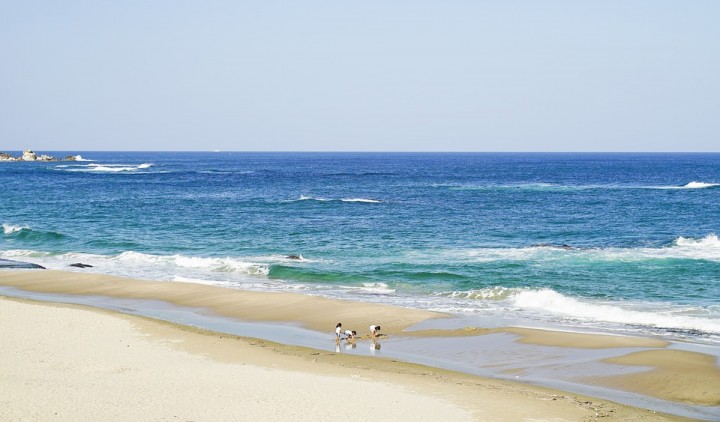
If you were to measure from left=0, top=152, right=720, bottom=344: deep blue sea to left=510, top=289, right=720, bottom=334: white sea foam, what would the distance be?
2.8 inches

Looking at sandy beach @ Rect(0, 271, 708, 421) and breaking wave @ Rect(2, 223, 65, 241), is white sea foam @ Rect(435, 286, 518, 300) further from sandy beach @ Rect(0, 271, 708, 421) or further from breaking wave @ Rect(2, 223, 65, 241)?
breaking wave @ Rect(2, 223, 65, 241)

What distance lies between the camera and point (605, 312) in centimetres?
2655

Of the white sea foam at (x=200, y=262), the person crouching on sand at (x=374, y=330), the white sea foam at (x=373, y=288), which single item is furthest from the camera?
the white sea foam at (x=200, y=262)

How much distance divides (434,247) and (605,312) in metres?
16.7

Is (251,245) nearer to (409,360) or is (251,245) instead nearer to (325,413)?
(409,360)

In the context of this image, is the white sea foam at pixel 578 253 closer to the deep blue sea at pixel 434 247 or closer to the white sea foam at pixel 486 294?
the deep blue sea at pixel 434 247

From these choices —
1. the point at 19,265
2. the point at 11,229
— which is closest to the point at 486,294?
the point at 19,265

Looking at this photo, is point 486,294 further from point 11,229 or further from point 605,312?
point 11,229

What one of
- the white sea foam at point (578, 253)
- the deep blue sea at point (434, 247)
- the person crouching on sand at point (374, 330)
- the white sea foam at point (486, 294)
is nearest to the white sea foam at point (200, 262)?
the deep blue sea at point (434, 247)

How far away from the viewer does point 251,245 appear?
44719 mm

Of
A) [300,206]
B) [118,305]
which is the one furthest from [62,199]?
[118,305]

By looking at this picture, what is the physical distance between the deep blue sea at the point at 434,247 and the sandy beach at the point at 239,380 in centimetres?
556

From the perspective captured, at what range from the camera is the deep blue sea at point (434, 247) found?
2877 cm

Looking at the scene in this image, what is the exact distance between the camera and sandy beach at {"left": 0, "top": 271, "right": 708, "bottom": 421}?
1544 centimetres
